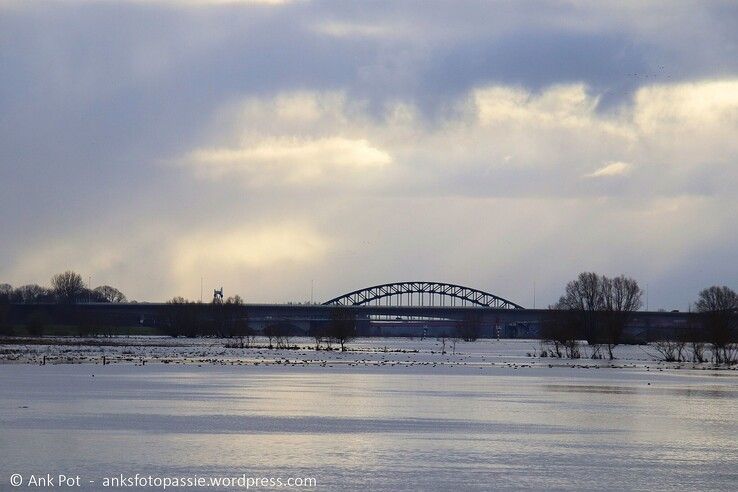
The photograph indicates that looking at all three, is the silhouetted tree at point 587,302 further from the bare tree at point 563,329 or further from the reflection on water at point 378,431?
the reflection on water at point 378,431

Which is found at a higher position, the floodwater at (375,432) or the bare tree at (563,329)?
the bare tree at (563,329)

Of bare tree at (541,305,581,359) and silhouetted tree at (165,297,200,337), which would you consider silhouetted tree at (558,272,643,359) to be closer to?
bare tree at (541,305,581,359)

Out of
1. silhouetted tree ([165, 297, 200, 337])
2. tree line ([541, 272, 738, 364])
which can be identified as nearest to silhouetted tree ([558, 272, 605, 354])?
tree line ([541, 272, 738, 364])

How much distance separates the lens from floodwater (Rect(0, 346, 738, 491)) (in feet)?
66.2

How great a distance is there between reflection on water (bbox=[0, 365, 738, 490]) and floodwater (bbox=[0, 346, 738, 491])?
0.05 m

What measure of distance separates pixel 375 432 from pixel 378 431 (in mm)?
247

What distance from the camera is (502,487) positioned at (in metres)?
18.9

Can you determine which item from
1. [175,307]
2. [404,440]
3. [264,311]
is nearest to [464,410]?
[404,440]

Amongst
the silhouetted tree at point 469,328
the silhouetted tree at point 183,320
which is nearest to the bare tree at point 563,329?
the silhouetted tree at point 469,328

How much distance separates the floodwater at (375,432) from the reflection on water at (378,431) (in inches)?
1.8

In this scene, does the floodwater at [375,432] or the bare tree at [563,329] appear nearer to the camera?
the floodwater at [375,432]

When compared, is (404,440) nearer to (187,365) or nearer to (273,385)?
(273,385)

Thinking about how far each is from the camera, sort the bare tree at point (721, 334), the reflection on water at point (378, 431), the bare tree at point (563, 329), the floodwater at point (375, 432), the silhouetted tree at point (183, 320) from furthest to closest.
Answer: the silhouetted tree at point (183, 320)
the bare tree at point (563, 329)
the bare tree at point (721, 334)
the reflection on water at point (378, 431)
the floodwater at point (375, 432)

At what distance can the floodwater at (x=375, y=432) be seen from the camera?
20.2 metres
